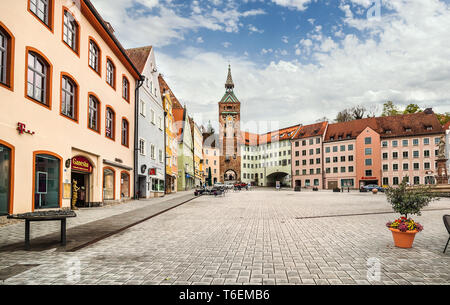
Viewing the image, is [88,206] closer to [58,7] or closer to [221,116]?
[58,7]

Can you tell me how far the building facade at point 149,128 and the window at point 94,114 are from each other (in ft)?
22.9

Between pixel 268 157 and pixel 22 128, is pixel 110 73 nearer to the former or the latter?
pixel 22 128

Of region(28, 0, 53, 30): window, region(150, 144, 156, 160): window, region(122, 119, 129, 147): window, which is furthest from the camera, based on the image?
region(150, 144, 156, 160): window

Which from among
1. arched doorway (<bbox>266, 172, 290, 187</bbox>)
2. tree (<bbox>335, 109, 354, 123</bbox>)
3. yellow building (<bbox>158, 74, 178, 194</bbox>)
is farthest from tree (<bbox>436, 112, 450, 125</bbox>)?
yellow building (<bbox>158, 74, 178, 194</bbox>)

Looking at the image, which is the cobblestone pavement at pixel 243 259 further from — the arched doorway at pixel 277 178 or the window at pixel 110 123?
the arched doorway at pixel 277 178

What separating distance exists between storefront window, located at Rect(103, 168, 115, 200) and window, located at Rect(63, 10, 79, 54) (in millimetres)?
7710

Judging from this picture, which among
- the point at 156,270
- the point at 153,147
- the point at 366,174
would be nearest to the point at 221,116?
the point at 366,174

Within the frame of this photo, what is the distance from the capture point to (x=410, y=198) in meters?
7.39

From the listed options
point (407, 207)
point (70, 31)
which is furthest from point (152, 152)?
point (407, 207)

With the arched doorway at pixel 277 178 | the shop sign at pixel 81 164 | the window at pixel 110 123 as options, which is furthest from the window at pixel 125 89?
the arched doorway at pixel 277 178

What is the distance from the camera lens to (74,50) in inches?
642

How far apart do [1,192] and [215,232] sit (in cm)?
748

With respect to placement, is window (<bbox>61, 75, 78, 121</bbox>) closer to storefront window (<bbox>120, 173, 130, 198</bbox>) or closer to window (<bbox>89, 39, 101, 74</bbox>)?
window (<bbox>89, 39, 101, 74</bbox>)

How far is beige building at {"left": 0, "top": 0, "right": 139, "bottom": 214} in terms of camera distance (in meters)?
11.2
